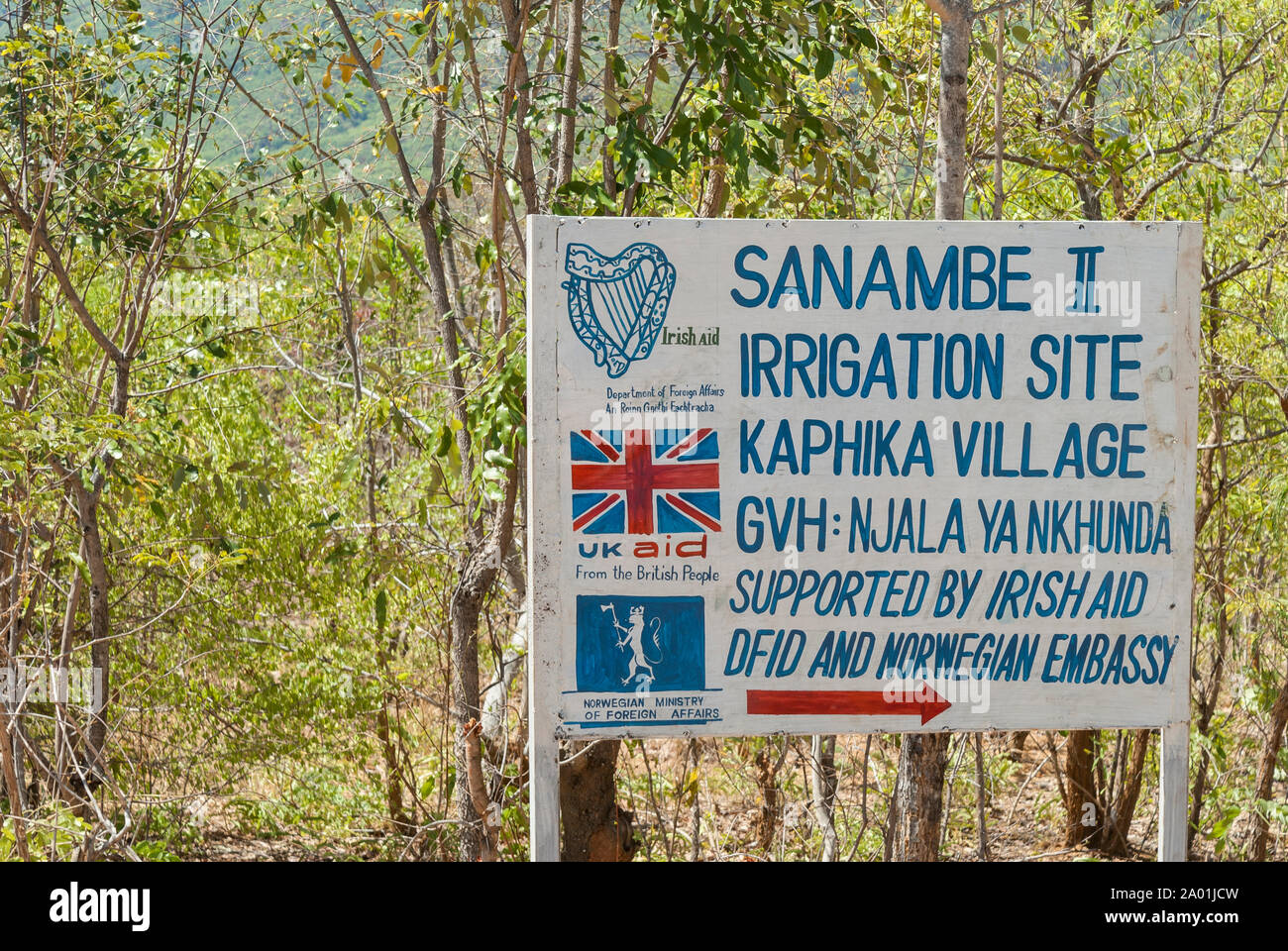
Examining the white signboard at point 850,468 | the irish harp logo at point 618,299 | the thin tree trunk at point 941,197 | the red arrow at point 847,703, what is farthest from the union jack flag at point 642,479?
the thin tree trunk at point 941,197

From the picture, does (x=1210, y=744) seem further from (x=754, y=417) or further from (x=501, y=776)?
(x=754, y=417)

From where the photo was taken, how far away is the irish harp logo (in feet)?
8.50

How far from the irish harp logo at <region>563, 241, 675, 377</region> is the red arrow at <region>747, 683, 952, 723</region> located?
851 millimetres

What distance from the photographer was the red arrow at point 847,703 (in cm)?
264

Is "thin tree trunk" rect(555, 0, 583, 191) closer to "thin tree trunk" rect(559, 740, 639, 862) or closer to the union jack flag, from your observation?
the union jack flag

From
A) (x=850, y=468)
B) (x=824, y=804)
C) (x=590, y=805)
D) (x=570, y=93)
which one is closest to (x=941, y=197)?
(x=850, y=468)

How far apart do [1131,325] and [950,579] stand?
2.44 ft

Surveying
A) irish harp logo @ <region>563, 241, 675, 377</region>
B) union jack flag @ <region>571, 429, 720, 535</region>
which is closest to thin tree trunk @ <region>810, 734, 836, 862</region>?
union jack flag @ <region>571, 429, 720, 535</region>

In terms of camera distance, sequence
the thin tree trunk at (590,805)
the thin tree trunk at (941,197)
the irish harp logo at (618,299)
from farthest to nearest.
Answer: the thin tree trunk at (590,805) → the thin tree trunk at (941,197) → the irish harp logo at (618,299)

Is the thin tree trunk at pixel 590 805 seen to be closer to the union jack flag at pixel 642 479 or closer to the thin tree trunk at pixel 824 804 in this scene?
the thin tree trunk at pixel 824 804

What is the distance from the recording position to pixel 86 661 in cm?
533

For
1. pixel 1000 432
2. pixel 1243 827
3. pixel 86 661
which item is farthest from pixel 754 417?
pixel 1243 827

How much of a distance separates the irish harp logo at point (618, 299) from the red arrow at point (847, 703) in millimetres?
851

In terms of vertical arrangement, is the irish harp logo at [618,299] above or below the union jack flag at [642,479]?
above
